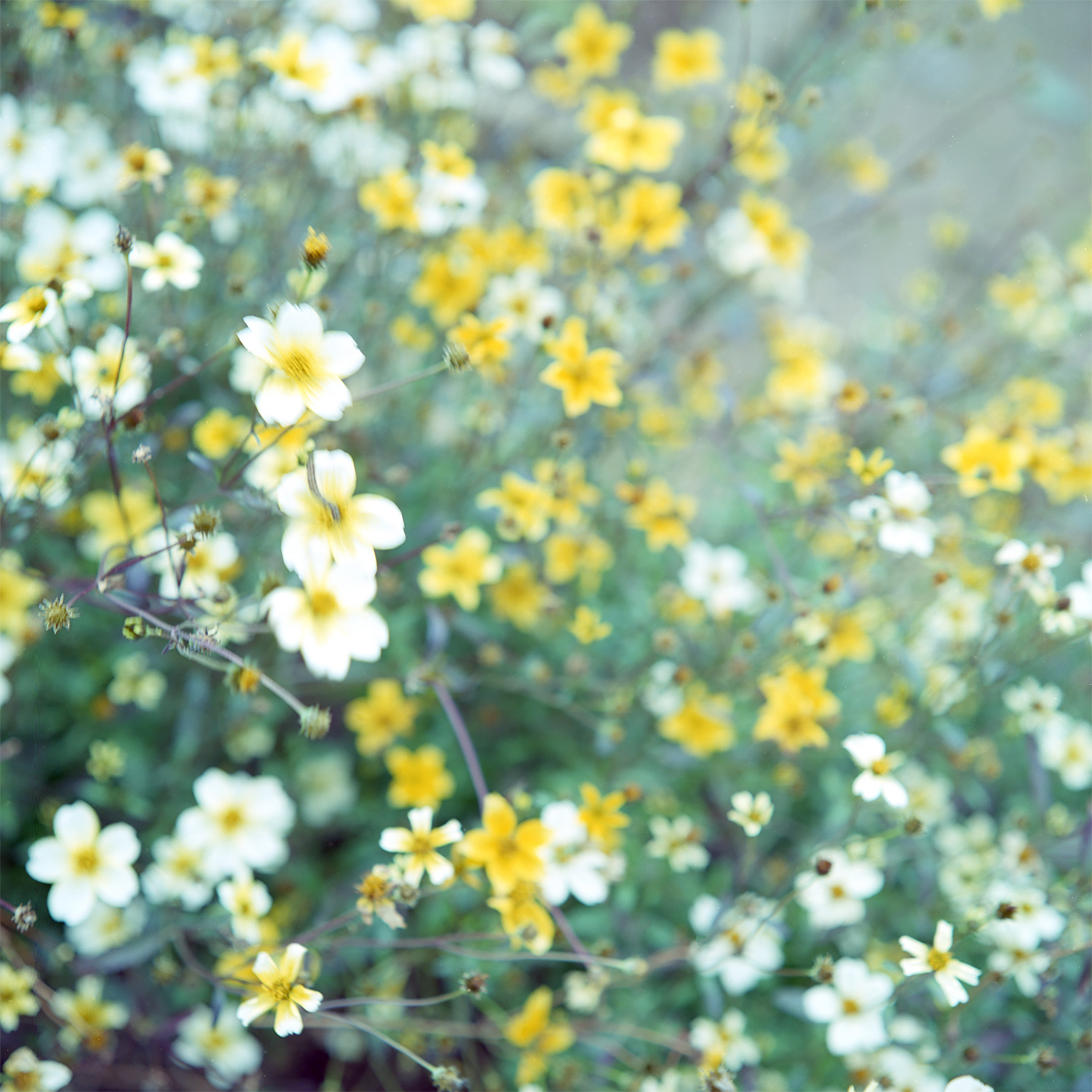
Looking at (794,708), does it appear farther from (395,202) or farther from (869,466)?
(395,202)

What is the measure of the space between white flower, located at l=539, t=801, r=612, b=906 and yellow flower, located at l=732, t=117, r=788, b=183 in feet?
3.78

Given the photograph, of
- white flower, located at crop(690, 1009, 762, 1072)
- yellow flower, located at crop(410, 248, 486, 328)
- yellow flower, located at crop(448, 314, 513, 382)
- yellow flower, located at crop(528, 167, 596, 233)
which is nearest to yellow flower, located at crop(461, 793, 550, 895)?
white flower, located at crop(690, 1009, 762, 1072)

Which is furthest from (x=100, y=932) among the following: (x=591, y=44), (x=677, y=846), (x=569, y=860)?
(x=591, y=44)

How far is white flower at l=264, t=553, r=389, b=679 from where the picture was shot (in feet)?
2.61

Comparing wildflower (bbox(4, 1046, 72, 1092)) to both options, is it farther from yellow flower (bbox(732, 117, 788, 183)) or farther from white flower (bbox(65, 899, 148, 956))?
yellow flower (bbox(732, 117, 788, 183))

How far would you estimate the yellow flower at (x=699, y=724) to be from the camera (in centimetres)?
148

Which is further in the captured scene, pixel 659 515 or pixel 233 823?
pixel 659 515

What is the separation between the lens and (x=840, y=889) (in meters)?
1.30

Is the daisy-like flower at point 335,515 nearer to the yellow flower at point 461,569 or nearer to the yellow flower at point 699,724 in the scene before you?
the yellow flower at point 461,569

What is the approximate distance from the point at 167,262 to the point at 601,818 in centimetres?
93

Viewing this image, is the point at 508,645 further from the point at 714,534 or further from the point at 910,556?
the point at 910,556

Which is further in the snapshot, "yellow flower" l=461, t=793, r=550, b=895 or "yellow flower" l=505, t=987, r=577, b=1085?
"yellow flower" l=505, t=987, r=577, b=1085

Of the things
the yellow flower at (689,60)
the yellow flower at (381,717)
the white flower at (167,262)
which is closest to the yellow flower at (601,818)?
the yellow flower at (381,717)

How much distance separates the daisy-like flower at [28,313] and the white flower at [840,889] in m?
1.20
